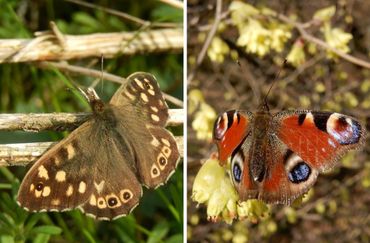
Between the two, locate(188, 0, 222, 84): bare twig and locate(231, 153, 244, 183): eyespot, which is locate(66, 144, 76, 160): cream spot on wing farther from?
locate(188, 0, 222, 84): bare twig

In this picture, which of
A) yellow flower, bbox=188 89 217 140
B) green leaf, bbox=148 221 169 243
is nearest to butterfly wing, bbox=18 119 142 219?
green leaf, bbox=148 221 169 243

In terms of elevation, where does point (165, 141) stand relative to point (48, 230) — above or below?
above

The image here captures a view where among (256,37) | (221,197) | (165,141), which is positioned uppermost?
(256,37)

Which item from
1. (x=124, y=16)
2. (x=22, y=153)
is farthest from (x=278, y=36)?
A: (x=22, y=153)

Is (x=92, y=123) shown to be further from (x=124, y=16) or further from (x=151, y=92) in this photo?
(x=124, y=16)

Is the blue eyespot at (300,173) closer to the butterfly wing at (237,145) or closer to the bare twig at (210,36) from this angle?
the butterfly wing at (237,145)

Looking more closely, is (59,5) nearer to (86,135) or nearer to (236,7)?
(236,7)

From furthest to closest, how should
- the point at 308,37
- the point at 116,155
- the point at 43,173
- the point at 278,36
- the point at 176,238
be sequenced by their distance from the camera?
the point at 308,37 < the point at 278,36 < the point at 176,238 < the point at 116,155 < the point at 43,173

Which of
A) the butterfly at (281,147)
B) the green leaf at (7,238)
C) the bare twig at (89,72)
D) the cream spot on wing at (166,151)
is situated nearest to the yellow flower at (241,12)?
the bare twig at (89,72)
